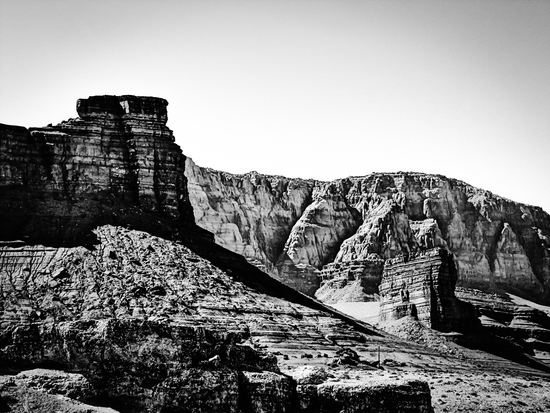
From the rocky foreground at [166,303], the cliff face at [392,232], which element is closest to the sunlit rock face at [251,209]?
the cliff face at [392,232]

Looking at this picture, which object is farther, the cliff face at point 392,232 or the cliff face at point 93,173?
the cliff face at point 392,232

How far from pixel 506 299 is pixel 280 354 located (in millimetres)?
95976

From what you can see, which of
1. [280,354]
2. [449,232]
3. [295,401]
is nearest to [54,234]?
[280,354]

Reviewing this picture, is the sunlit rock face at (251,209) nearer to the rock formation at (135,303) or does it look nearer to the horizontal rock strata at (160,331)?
the rock formation at (135,303)

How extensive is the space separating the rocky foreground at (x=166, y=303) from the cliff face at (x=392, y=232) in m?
51.8

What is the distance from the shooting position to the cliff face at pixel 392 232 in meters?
Answer: 183

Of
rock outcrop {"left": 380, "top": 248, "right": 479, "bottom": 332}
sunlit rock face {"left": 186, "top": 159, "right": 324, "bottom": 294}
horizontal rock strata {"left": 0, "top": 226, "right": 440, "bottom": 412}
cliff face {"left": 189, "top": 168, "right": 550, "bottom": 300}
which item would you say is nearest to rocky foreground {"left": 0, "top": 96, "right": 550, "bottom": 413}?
horizontal rock strata {"left": 0, "top": 226, "right": 440, "bottom": 412}

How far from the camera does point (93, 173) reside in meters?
107

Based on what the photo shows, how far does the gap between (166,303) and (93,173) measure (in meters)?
21.1

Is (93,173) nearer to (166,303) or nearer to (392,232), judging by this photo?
(166,303)

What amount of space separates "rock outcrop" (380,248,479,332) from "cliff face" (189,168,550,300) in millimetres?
39980

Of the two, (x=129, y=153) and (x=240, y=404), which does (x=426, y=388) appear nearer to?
(x=240, y=404)

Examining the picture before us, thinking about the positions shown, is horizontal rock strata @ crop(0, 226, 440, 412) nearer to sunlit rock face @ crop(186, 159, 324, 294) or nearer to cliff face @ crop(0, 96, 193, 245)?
cliff face @ crop(0, 96, 193, 245)

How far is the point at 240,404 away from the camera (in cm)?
5241
